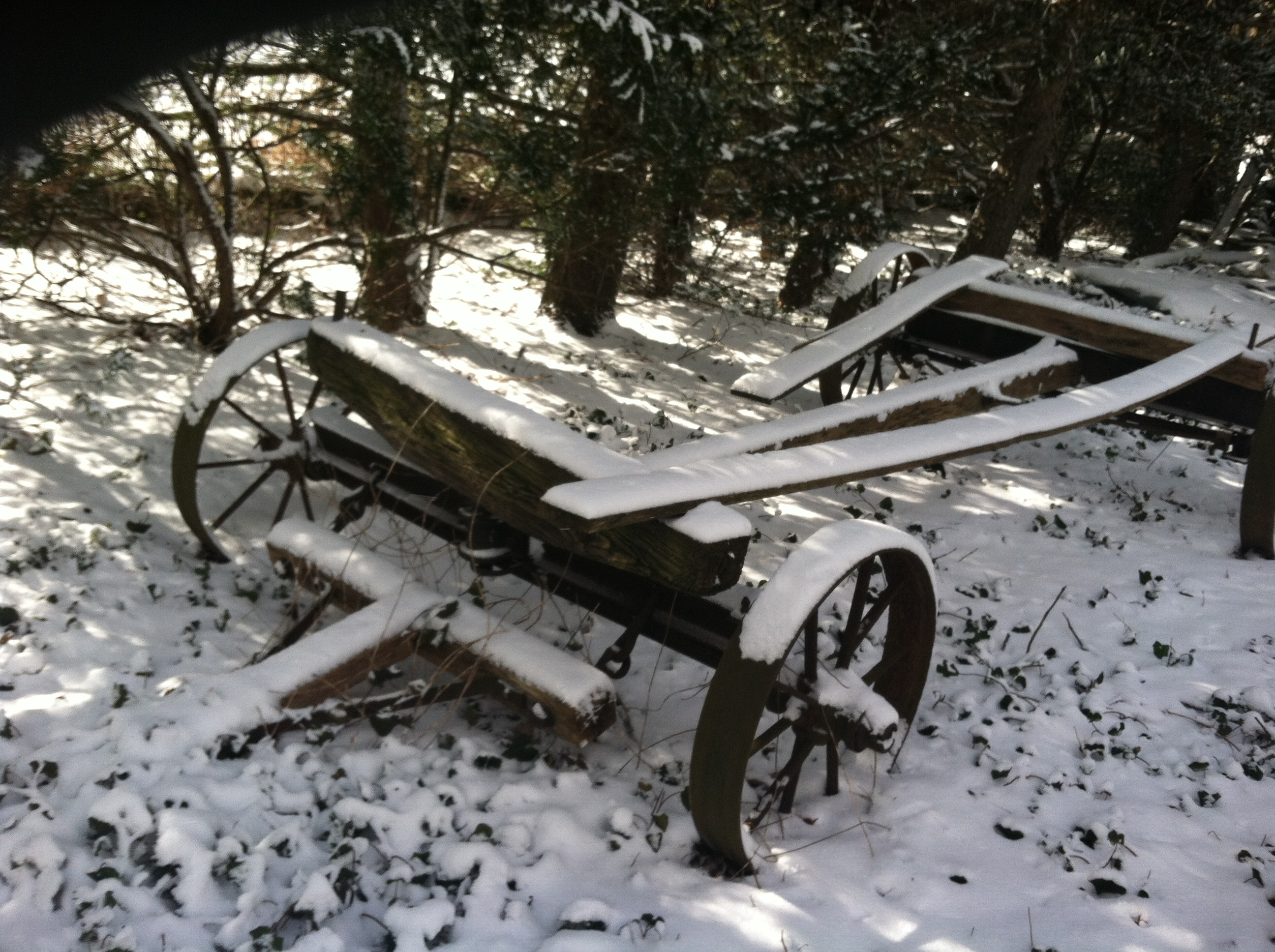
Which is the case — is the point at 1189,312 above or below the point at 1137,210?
below

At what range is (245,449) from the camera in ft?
15.6

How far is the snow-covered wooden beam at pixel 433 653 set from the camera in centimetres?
287

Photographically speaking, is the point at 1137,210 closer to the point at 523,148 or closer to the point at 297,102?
the point at 523,148

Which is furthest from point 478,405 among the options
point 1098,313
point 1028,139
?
point 1028,139

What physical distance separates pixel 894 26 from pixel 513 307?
373 centimetres

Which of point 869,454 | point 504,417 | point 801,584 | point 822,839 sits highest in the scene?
point 869,454

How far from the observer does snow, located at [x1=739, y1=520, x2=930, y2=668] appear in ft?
7.75

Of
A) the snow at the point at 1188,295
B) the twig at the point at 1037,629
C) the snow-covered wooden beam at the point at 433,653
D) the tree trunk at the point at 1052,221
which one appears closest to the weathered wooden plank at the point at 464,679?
the snow-covered wooden beam at the point at 433,653

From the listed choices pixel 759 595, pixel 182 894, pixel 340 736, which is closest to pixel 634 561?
pixel 759 595

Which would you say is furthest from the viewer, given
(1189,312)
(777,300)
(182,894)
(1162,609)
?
(1189,312)

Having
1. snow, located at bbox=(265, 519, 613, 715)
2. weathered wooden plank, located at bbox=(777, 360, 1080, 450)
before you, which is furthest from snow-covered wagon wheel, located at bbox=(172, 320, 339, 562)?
weathered wooden plank, located at bbox=(777, 360, 1080, 450)

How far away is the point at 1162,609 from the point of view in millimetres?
4203

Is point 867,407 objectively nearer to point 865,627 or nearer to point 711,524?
point 865,627

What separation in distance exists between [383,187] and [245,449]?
6.51ft
